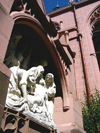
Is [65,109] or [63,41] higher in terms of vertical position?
[63,41]

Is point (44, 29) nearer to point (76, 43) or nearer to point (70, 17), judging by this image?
point (76, 43)

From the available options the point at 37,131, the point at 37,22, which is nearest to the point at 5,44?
the point at 37,22

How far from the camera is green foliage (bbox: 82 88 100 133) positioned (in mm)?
5848

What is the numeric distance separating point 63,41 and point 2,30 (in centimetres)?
491

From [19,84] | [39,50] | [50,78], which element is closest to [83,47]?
[39,50]

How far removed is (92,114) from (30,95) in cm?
370

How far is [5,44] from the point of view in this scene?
2.29 metres

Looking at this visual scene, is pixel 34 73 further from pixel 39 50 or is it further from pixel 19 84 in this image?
pixel 39 50

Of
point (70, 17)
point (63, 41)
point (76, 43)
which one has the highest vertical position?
point (70, 17)

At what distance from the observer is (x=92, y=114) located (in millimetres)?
6137

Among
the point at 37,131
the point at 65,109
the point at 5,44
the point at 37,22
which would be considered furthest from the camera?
the point at 65,109

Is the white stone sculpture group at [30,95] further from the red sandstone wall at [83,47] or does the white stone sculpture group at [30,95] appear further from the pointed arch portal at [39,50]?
the red sandstone wall at [83,47]

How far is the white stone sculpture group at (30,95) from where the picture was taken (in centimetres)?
285

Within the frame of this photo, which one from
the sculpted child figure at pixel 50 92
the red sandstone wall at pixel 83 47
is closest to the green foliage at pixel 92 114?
the red sandstone wall at pixel 83 47
